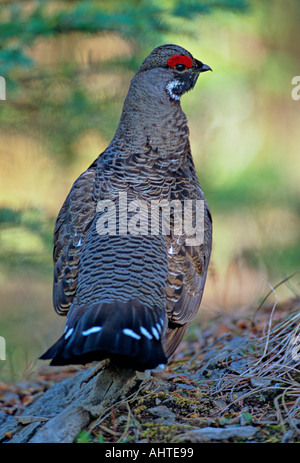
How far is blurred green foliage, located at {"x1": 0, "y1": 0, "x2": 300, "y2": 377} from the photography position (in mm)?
7250

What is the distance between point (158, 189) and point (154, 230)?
532mm

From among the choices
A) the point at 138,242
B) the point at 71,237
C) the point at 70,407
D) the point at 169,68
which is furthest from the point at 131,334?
the point at 169,68

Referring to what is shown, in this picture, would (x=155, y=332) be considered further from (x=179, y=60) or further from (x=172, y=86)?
(x=179, y=60)

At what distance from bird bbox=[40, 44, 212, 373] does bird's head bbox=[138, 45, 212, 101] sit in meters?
0.01

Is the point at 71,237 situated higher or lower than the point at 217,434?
higher

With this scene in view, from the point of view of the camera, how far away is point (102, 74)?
8719mm

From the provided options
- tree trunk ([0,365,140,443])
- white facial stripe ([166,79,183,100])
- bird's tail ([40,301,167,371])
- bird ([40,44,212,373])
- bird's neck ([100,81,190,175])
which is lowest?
tree trunk ([0,365,140,443])

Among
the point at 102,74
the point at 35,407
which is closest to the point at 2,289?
the point at 102,74

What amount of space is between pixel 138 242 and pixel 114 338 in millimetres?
1145

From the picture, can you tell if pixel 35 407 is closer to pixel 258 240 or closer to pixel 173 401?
pixel 173 401

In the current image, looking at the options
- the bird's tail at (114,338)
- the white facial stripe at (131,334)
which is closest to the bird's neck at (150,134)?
the bird's tail at (114,338)

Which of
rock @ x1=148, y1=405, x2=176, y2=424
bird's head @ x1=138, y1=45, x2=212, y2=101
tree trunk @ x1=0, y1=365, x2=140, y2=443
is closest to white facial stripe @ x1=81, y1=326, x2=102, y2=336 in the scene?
tree trunk @ x1=0, y1=365, x2=140, y2=443

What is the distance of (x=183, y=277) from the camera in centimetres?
502

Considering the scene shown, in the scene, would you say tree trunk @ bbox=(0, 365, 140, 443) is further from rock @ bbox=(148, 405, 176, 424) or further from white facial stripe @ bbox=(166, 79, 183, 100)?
white facial stripe @ bbox=(166, 79, 183, 100)
